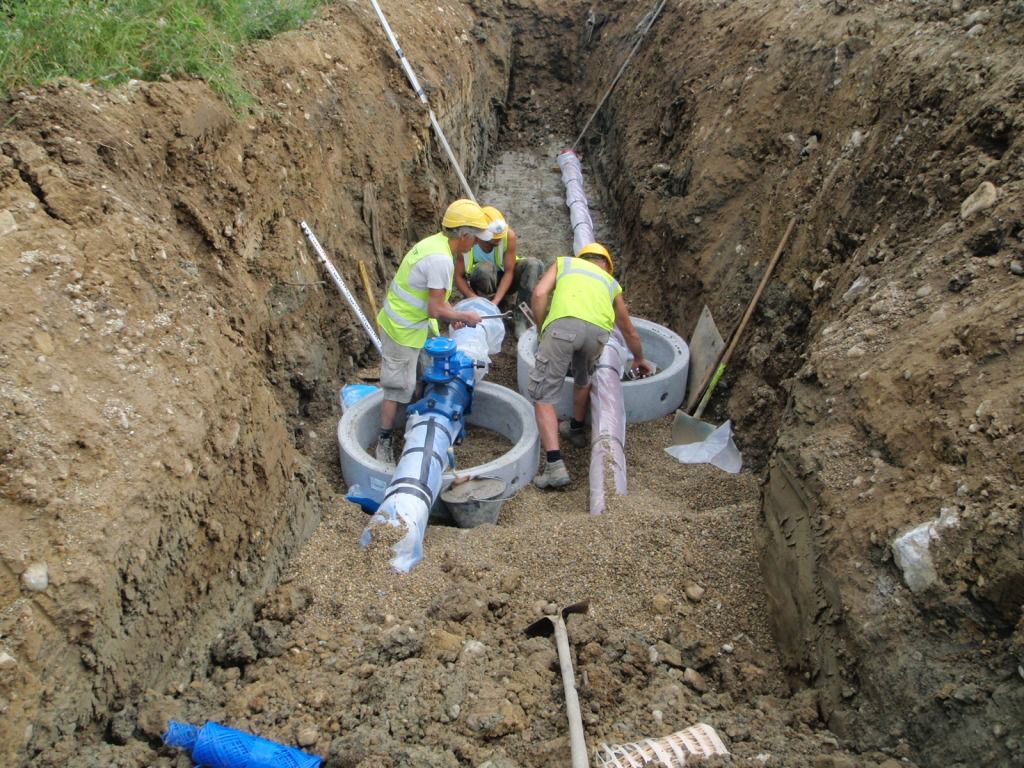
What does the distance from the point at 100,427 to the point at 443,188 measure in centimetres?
582

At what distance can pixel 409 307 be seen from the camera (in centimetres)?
509

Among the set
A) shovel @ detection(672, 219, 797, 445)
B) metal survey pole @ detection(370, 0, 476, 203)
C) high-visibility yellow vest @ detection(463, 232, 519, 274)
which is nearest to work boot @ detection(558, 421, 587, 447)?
shovel @ detection(672, 219, 797, 445)

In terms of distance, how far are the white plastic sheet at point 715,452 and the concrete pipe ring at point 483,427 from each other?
3.45ft

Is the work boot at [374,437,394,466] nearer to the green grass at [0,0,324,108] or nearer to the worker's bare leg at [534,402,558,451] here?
the worker's bare leg at [534,402,558,451]

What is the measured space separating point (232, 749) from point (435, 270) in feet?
10.1

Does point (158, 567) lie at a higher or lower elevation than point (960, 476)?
lower

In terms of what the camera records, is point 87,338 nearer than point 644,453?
Yes

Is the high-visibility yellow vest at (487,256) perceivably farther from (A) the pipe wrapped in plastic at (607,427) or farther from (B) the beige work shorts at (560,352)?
(B) the beige work shorts at (560,352)

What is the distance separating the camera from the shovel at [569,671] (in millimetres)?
2508

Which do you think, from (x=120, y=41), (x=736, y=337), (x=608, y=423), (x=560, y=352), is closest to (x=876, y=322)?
(x=736, y=337)

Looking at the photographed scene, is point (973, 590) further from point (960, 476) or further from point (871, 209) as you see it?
point (871, 209)

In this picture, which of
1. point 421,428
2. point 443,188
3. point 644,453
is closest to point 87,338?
point 421,428

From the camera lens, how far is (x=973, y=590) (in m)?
2.45

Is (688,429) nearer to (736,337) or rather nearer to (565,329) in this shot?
(736,337)
